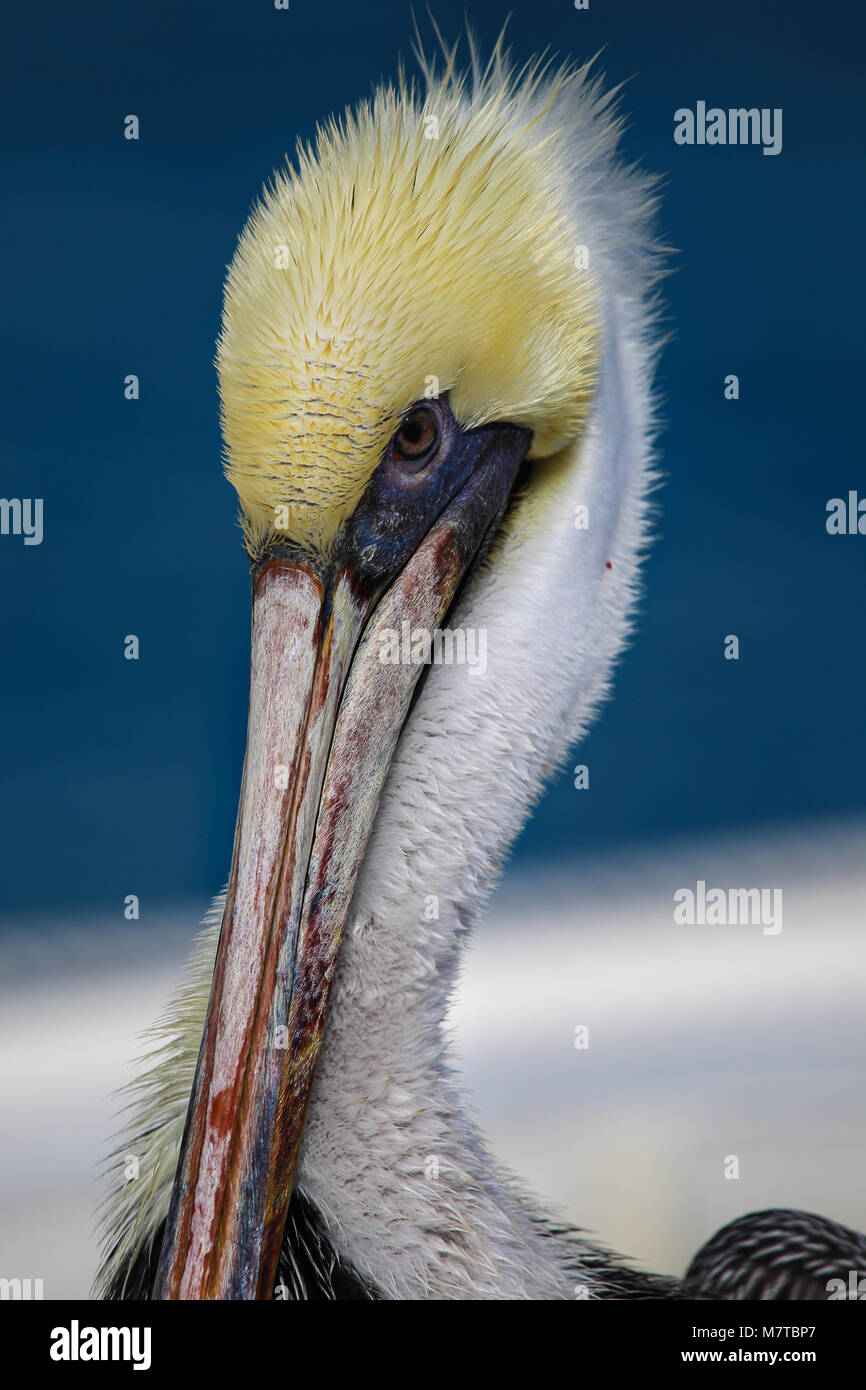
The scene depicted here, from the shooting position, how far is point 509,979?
8.58 feet

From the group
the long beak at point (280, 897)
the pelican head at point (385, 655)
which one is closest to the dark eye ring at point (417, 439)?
the pelican head at point (385, 655)

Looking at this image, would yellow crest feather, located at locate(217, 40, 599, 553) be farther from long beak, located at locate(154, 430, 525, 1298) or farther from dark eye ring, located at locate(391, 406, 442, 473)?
long beak, located at locate(154, 430, 525, 1298)

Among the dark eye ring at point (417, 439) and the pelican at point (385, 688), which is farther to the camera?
the dark eye ring at point (417, 439)

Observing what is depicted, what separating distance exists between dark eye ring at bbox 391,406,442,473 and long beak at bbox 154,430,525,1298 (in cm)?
15

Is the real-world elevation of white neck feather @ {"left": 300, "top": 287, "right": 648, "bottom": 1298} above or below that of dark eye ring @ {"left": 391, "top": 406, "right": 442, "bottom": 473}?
below

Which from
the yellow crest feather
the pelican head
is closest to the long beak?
the pelican head

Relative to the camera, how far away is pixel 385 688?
1584 mm

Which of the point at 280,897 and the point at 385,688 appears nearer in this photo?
the point at 280,897

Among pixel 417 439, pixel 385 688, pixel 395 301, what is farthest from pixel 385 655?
pixel 395 301

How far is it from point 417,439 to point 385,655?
0.98 ft

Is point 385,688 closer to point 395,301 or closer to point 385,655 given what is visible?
point 385,655

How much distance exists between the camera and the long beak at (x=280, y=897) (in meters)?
1.42

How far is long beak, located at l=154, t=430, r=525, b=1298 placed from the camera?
1.42m

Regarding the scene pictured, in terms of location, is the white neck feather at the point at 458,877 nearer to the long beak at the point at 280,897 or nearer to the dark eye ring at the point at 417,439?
the long beak at the point at 280,897
